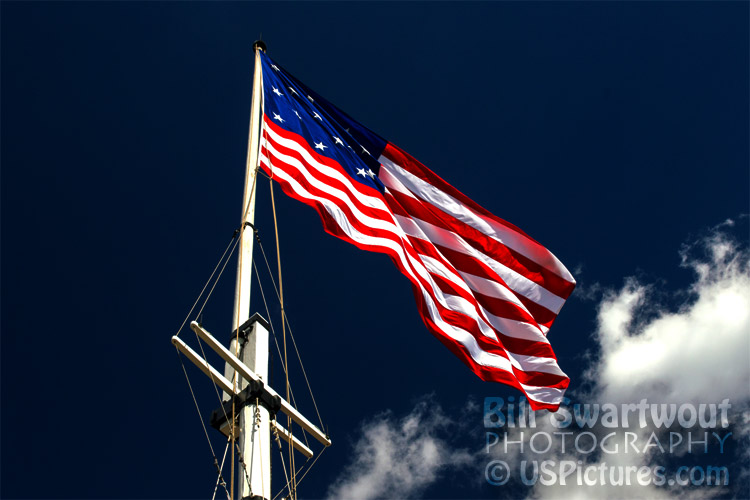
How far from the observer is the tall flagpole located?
37.5ft

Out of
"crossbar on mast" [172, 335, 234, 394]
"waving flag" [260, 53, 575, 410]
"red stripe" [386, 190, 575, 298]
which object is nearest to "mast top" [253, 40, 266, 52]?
"waving flag" [260, 53, 575, 410]

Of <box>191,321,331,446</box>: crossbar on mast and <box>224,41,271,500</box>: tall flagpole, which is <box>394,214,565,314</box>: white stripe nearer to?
<box>224,41,271,500</box>: tall flagpole

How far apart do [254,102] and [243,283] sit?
15.4 ft

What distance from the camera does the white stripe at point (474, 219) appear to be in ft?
56.3

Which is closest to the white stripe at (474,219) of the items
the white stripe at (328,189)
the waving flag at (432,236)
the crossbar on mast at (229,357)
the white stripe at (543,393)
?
the waving flag at (432,236)

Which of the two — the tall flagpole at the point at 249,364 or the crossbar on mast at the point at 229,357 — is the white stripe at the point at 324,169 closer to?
the tall flagpole at the point at 249,364

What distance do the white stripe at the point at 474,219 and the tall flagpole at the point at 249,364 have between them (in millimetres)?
3455

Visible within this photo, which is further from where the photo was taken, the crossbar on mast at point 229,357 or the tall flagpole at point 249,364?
the crossbar on mast at point 229,357

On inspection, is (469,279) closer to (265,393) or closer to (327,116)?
(327,116)

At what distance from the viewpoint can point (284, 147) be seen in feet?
51.4

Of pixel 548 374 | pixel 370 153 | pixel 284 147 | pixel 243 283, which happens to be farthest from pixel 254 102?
pixel 548 374

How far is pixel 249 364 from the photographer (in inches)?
505

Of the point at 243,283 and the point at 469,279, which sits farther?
the point at 469,279

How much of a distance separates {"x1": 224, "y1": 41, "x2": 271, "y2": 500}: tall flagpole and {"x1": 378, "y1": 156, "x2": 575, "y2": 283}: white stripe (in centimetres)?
346
